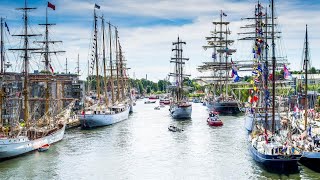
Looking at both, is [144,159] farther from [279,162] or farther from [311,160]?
[311,160]

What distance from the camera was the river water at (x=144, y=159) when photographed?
52625 millimetres

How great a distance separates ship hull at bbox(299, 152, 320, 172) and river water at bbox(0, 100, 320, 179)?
1120 millimetres

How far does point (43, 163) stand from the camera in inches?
2350

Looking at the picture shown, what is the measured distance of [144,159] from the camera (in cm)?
6212

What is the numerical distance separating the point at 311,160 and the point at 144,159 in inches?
820

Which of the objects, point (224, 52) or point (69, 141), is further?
A: point (224, 52)

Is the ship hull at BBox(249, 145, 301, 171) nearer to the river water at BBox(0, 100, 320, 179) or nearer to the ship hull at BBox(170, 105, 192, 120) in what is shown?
the river water at BBox(0, 100, 320, 179)

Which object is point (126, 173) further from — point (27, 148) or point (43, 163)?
point (27, 148)

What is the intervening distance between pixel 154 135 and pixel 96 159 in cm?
2717

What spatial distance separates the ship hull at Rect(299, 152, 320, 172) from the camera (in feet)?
168

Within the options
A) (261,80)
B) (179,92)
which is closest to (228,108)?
(179,92)

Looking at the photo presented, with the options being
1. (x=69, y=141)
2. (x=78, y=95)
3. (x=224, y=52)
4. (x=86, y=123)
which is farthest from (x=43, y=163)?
(x=224, y=52)

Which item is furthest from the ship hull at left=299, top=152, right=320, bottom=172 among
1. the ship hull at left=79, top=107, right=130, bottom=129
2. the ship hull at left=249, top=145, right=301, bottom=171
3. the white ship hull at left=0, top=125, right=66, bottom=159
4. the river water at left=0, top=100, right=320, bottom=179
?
the ship hull at left=79, top=107, right=130, bottom=129

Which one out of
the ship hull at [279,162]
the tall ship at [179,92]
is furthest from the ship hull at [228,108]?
the ship hull at [279,162]
